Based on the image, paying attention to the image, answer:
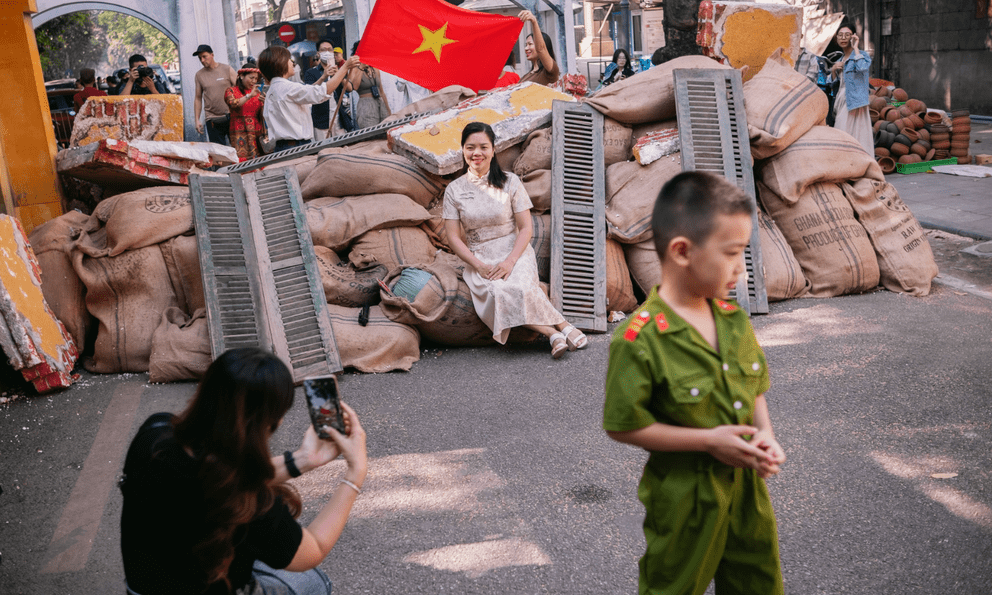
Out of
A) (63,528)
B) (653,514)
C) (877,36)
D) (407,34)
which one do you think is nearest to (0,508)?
(63,528)

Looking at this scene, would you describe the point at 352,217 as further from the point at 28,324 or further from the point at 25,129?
the point at 25,129

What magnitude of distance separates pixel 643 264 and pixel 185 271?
3.02 meters

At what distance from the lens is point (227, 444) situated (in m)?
1.59

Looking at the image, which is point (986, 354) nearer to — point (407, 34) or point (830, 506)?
point (830, 506)

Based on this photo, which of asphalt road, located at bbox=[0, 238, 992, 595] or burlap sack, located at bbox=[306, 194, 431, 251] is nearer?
asphalt road, located at bbox=[0, 238, 992, 595]

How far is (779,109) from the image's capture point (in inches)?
226

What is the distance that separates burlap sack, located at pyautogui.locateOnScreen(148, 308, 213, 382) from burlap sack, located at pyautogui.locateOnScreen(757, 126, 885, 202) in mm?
3965

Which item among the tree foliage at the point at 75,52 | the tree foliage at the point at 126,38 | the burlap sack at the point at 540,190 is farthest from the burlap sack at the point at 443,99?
the tree foliage at the point at 126,38

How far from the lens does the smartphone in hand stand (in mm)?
1811

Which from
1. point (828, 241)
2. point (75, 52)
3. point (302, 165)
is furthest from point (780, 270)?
point (75, 52)

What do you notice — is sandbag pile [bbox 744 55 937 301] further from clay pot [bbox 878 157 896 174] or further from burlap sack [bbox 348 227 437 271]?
clay pot [bbox 878 157 896 174]

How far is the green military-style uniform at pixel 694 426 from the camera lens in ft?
5.66

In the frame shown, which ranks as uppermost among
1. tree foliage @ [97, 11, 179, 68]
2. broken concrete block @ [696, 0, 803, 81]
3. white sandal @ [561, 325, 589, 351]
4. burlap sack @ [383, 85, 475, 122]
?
tree foliage @ [97, 11, 179, 68]


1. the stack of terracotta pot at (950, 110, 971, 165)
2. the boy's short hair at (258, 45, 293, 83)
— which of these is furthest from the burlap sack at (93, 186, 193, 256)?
the stack of terracotta pot at (950, 110, 971, 165)
